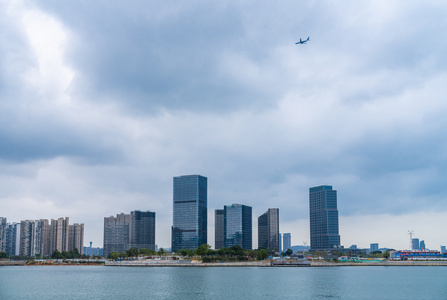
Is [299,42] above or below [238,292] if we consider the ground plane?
above

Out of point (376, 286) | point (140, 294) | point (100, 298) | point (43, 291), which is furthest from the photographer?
point (376, 286)

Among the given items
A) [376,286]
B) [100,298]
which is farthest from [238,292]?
[376,286]

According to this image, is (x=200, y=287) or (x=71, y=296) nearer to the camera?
(x=71, y=296)

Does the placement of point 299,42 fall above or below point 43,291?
above

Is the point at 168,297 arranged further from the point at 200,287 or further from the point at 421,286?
the point at 421,286

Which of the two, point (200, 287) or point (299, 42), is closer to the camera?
point (299, 42)

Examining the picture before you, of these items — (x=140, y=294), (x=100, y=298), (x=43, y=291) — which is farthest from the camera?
(x=43, y=291)

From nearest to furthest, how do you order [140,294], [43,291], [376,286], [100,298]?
[100,298] < [140,294] < [43,291] < [376,286]

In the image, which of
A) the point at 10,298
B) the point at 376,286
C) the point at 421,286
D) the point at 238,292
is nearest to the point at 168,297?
the point at 238,292

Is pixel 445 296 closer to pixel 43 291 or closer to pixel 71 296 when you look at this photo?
pixel 71 296
